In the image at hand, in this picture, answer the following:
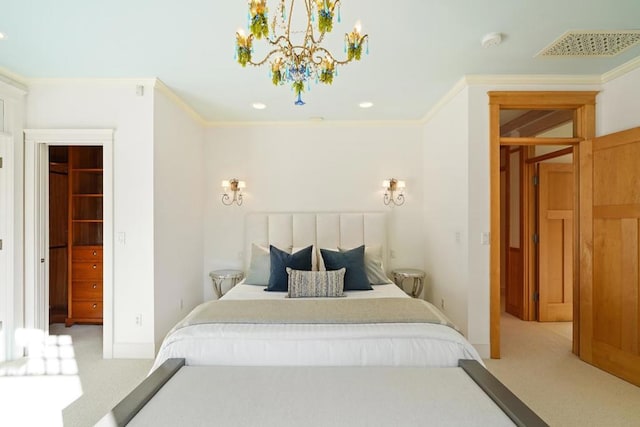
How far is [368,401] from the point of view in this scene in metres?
1.48

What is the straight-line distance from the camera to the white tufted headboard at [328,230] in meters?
4.36

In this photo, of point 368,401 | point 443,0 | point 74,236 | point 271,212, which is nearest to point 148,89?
point 271,212

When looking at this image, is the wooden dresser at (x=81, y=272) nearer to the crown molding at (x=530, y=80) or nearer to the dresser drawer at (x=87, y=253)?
the dresser drawer at (x=87, y=253)

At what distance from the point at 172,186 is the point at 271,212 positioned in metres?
1.36

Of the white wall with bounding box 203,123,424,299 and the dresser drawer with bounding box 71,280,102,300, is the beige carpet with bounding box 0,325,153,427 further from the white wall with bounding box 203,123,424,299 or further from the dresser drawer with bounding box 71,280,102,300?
the white wall with bounding box 203,123,424,299

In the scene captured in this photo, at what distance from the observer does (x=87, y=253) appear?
407 centimetres

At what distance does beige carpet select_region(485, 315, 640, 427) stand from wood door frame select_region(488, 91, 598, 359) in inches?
8.8

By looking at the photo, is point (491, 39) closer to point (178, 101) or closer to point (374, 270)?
point (374, 270)

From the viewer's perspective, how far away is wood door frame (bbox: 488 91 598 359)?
3113mm

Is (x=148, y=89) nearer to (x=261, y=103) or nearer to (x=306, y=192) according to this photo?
(x=261, y=103)

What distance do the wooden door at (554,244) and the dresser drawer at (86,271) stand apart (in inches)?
218

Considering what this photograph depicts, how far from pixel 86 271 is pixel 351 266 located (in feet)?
10.7

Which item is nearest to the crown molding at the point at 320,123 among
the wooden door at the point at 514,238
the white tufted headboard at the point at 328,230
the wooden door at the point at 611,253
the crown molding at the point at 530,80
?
the white tufted headboard at the point at 328,230

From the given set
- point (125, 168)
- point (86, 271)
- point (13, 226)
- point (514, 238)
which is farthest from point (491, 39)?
point (86, 271)
